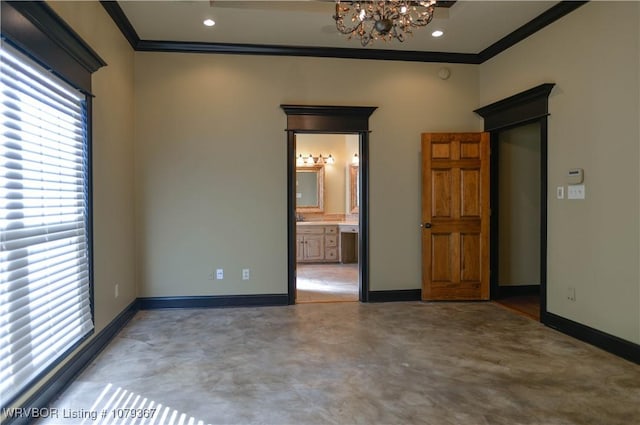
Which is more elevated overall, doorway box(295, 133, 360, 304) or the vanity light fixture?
the vanity light fixture

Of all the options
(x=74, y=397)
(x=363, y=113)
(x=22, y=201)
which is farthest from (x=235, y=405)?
(x=363, y=113)

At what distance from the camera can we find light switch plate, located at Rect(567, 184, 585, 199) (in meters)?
3.47

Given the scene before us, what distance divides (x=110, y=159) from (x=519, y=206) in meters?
4.68

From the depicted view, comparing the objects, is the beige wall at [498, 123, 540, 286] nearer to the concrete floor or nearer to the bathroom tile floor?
the concrete floor

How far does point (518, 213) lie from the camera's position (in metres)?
5.07

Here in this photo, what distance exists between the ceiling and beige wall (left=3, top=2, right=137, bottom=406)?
425 mm

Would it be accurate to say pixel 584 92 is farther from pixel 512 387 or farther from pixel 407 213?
pixel 512 387

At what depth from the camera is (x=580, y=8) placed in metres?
3.45

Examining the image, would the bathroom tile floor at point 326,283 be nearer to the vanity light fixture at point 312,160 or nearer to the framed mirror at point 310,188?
the framed mirror at point 310,188

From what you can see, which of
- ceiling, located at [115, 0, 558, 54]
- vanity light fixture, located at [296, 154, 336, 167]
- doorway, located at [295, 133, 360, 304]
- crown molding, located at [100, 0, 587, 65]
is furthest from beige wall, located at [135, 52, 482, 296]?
vanity light fixture, located at [296, 154, 336, 167]

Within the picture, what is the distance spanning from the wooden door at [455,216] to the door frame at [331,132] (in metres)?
0.68

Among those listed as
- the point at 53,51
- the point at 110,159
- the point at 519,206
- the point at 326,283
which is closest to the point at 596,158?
the point at 519,206

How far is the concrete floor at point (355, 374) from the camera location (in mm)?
2285

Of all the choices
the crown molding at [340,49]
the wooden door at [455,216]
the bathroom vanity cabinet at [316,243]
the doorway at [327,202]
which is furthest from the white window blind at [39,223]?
the bathroom vanity cabinet at [316,243]
